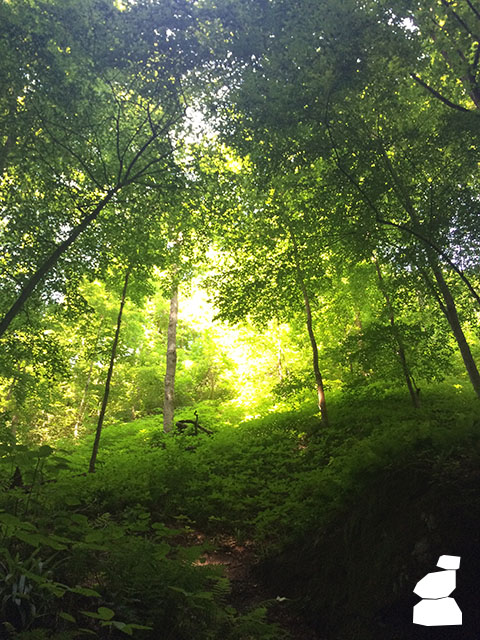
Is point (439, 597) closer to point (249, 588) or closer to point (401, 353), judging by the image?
point (249, 588)

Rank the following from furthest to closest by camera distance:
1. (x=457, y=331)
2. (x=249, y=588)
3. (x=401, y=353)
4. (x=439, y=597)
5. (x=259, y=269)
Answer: (x=259, y=269), (x=401, y=353), (x=457, y=331), (x=249, y=588), (x=439, y=597)

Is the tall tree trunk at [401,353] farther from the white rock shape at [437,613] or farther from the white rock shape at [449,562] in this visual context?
the white rock shape at [437,613]

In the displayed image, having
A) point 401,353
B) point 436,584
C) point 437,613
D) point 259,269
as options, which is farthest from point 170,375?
point 437,613

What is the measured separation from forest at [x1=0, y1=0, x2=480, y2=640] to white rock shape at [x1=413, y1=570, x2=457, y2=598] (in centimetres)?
12

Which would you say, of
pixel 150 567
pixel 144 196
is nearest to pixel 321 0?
pixel 144 196

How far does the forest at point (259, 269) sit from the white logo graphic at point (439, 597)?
0.07 m

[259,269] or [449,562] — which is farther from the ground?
[259,269]

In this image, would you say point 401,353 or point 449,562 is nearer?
point 449,562

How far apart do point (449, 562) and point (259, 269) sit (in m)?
9.73

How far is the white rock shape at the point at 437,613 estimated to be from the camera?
98.0 inches

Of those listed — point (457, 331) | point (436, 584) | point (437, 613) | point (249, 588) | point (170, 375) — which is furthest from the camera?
point (170, 375)

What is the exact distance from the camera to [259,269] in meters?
11.7

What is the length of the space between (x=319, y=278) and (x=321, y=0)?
6.58 metres

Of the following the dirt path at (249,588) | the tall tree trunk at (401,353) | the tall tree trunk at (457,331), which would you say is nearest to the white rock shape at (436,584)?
the dirt path at (249,588)
